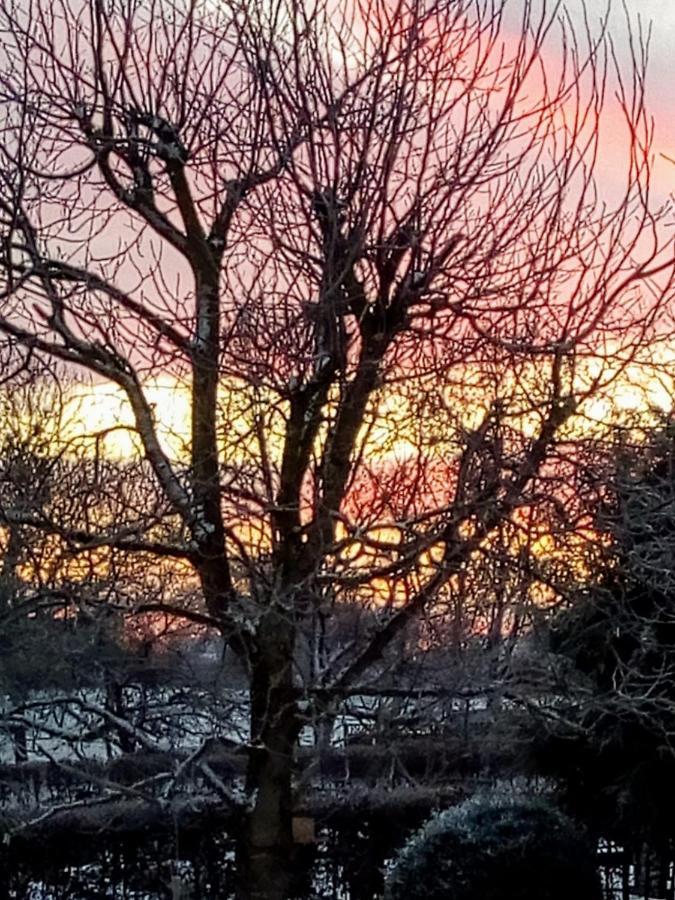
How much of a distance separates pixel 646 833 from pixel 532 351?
12.7ft

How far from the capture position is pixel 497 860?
5.61 metres

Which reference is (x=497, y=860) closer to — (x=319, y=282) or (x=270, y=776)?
(x=270, y=776)

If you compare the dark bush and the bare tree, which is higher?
the bare tree

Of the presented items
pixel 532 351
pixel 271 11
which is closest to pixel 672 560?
pixel 532 351

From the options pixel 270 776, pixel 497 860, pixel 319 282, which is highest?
pixel 319 282

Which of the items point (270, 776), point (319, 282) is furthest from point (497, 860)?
point (319, 282)

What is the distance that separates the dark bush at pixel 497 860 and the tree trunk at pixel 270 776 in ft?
2.11

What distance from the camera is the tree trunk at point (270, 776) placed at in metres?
5.51

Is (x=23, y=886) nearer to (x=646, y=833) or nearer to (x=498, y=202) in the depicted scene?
(x=646, y=833)

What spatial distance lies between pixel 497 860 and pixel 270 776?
3.85 ft

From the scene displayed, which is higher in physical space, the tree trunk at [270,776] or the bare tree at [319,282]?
the bare tree at [319,282]

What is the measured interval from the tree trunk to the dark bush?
64 centimetres

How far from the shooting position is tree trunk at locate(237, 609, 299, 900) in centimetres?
551

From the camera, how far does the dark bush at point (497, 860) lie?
5.60 meters
